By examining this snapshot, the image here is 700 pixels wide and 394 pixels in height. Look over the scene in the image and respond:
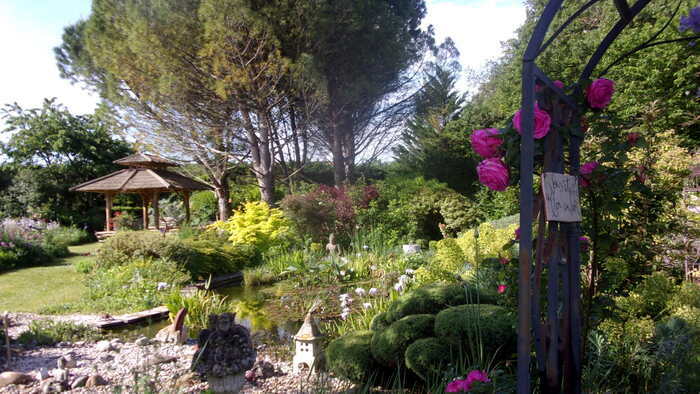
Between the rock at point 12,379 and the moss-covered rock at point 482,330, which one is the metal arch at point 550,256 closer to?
the moss-covered rock at point 482,330

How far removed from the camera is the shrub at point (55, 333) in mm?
4469

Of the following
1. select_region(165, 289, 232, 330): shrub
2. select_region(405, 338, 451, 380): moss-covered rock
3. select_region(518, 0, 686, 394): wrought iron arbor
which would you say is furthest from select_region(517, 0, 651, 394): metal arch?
select_region(165, 289, 232, 330): shrub

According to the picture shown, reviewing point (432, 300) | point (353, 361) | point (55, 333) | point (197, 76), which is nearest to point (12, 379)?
point (55, 333)

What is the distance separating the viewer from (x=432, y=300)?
3326mm

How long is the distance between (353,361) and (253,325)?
8.40ft

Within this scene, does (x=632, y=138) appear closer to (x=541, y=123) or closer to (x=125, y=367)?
(x=541, y=123)

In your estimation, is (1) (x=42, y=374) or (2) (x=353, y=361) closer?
(2) (x=353, y=361)

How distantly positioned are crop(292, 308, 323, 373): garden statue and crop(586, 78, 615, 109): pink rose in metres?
2.64

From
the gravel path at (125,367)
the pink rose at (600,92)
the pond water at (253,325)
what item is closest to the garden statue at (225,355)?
the gravel path at (125,367)

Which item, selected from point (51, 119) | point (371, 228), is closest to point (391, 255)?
point (371, 228)

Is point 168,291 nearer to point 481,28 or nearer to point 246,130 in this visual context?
point 246,130

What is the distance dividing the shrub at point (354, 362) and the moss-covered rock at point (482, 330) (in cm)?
61

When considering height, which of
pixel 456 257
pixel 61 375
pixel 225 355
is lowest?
pixel 61 375

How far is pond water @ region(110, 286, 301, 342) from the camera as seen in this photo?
493 centimetres
